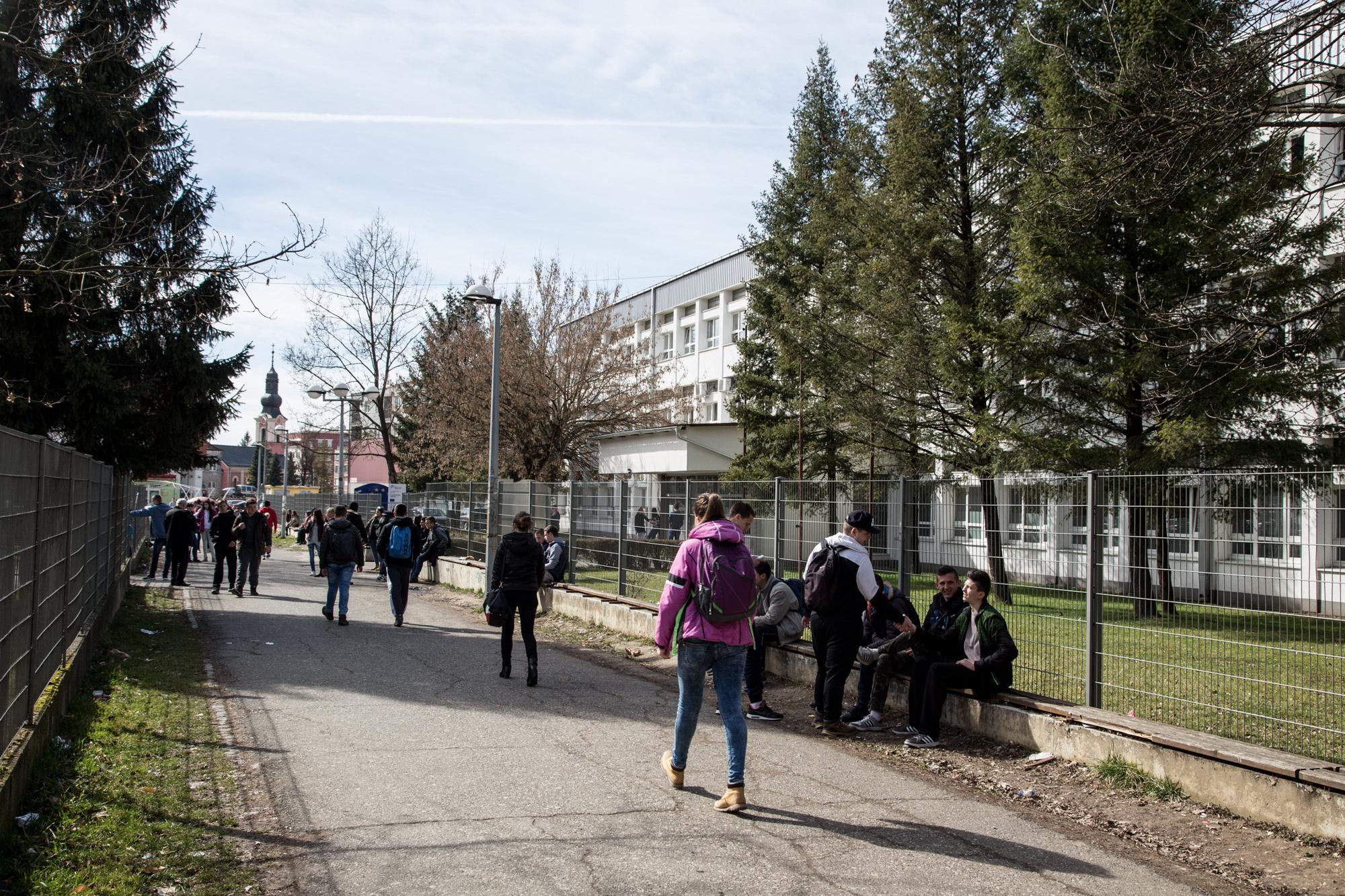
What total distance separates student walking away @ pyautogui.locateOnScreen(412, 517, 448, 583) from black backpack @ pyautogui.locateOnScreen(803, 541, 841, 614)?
16932 mm

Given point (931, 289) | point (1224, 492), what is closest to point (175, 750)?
point (1224, 492)

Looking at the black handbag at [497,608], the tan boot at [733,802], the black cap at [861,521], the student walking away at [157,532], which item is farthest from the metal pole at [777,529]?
the student walking away at [157,532]

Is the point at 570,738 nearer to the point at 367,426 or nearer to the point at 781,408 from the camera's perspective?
the point at 781,408

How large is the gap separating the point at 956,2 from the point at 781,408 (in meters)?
12.3

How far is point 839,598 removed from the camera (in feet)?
26.7

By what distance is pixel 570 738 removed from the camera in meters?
7.93

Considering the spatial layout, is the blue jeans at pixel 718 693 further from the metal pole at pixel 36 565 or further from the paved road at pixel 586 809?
the metal pole at pixel 36 565

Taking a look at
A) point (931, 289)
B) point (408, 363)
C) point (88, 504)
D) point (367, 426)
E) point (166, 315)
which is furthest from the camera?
point (367, 426)

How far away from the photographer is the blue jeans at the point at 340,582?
1559 cm

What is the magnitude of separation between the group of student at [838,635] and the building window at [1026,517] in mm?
494

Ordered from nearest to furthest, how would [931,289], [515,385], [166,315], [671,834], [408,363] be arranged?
[671,834], [166,315], [931,289], [515,385], [408,363]

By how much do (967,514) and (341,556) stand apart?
10.2 metres

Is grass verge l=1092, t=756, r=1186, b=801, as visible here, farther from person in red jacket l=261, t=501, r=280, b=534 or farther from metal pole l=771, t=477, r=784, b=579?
person in red jacket l=261, t=501, r=280, b=534

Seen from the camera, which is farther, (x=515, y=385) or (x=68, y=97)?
(x=515, y=385)
